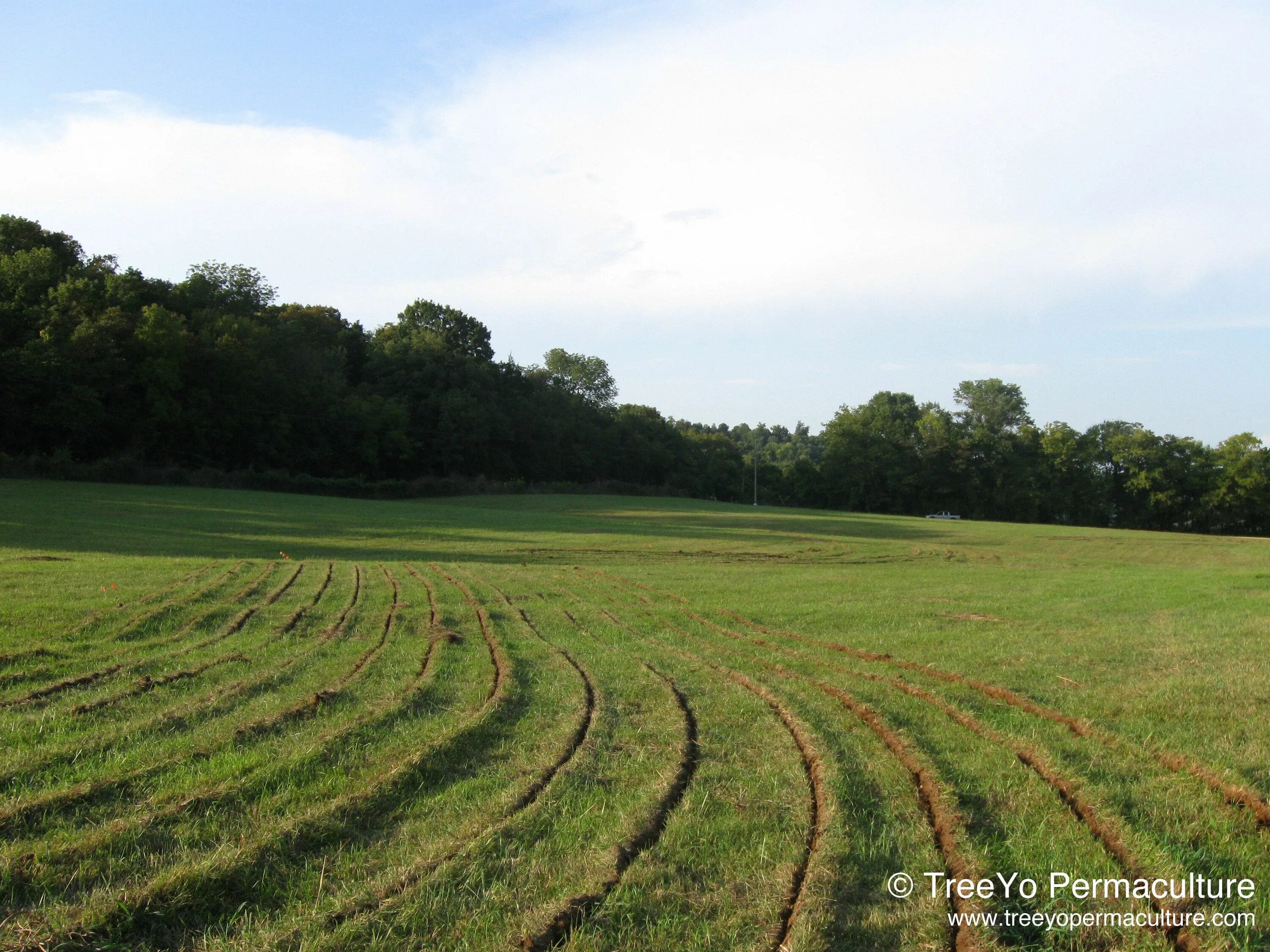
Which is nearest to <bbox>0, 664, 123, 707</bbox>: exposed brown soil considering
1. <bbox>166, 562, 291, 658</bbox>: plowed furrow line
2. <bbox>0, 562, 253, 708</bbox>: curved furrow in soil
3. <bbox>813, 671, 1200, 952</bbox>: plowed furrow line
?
<bbox>0, 562, 253, 708</bbox>: curved furrow in soil

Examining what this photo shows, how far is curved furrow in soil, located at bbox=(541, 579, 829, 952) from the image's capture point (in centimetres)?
387

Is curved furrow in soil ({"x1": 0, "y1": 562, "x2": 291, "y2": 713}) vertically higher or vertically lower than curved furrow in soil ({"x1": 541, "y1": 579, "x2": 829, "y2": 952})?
lower

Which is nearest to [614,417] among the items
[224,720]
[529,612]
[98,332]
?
[98,332]

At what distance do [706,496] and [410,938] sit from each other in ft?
322

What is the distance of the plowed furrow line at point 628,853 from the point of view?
368 cm

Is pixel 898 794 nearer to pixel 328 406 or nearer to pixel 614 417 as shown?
pixel 328 406

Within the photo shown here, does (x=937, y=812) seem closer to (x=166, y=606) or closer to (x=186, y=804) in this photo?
(x=186, y=804)

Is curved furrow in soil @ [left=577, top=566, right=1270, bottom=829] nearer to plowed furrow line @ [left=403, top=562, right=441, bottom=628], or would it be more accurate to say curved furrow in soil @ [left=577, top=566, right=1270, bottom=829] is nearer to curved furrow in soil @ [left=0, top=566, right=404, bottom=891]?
plowed furrow line @ [left=403, top=562, right=441, bottom=628]

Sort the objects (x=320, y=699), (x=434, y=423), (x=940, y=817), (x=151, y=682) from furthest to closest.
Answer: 1. (x=434, y=423)
2. (x=151, y=682)
3. (x=320, y=699)
4. (x=940, y=817)

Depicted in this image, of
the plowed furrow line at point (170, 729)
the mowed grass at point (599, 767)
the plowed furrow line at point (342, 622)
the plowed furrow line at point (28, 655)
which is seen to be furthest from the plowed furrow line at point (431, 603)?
the plowed furrow line at point (28, 655)

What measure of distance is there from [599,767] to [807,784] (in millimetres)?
1363

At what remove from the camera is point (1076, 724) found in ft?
23.0

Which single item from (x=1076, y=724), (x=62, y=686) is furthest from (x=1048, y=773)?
(x=62, y=686)

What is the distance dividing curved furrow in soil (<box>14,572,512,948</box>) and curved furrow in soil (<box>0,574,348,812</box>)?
3.80 ft
